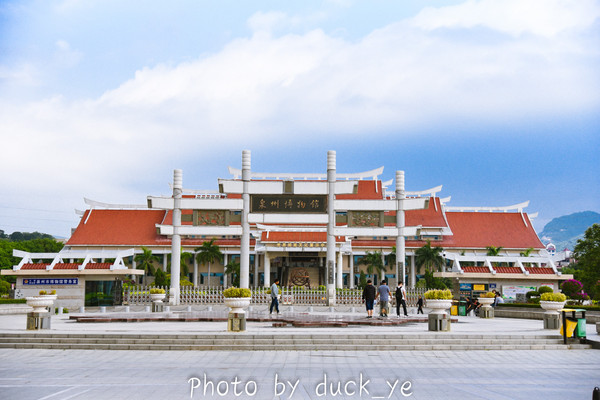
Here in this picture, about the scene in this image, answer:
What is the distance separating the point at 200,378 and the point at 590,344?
11.2 metres

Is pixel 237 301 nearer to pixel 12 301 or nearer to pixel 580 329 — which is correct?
pixel 580 329

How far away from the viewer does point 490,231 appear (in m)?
59.1

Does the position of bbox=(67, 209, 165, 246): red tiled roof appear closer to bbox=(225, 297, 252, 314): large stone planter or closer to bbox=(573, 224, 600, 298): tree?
bbox=(573, 224, 600, 298): tree

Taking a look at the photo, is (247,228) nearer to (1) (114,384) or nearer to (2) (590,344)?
(2) (590,344)

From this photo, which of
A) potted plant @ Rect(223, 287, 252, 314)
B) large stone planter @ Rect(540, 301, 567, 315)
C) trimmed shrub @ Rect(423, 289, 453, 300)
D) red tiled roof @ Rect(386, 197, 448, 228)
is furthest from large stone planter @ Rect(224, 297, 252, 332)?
red tiled roof @ Rect(386, 197, 448, 228)

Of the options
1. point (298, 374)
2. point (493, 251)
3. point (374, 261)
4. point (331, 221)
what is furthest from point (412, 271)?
point (298, 374)

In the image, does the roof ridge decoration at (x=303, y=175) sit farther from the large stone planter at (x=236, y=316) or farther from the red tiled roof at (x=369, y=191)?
the large stone planter at (x=236, y=316)

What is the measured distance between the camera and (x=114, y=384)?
33.5 ft

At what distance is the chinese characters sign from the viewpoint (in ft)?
109

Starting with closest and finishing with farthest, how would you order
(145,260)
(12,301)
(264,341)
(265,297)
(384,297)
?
(264,341) → (384,297) → (12,301) → (265,297) → (145,260)

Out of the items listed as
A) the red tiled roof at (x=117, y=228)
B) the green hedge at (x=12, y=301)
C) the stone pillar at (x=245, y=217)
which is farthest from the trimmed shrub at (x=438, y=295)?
the red tiled roof at (x=117, y=228)

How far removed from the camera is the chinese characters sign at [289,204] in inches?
1308

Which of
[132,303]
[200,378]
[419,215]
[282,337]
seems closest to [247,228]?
[132,303]

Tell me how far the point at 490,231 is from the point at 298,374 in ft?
168
